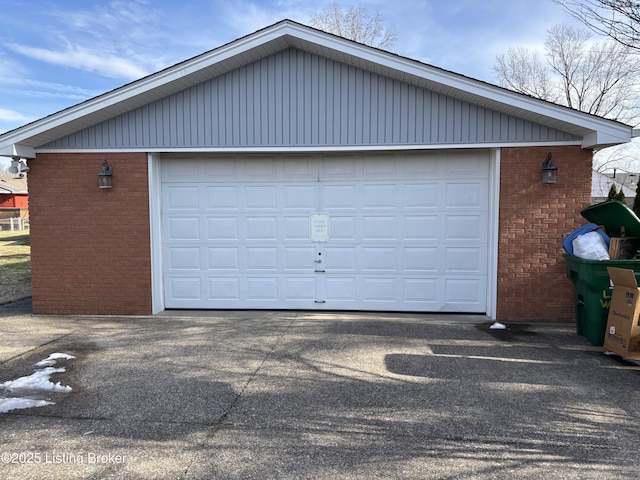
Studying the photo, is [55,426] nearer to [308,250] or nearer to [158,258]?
[158,258]

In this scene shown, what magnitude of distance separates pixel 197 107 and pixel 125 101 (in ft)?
3.67

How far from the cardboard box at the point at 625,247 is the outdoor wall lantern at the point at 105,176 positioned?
306 inches

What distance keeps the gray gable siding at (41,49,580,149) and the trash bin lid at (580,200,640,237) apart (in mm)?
1375

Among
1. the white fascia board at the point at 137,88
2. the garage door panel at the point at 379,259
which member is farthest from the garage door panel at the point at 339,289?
the white fascia board at the point at 137,88

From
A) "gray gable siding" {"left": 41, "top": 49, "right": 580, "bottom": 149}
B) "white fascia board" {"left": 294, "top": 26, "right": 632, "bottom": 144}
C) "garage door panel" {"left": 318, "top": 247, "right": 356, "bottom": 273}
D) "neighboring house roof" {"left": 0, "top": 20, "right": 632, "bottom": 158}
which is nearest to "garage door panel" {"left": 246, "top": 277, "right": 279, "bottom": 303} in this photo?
"garage door panel" {"left": 318, "top": 247, "right": 356, "bottom": 273}

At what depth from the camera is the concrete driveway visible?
126 inches

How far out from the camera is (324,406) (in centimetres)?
411

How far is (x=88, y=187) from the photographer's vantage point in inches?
299

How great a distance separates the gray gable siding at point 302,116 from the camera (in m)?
7.08

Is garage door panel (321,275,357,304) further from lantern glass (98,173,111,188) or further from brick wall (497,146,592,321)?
Answer: lantern glass (98,173,111,188)

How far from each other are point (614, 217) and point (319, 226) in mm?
4408

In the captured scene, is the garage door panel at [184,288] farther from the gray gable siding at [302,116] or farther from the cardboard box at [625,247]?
the cardboard box at [625,247]

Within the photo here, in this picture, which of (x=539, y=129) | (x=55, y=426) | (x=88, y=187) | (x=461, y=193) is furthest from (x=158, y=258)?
(x=539, y=129)

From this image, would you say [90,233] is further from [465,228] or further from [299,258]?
[465,228]
